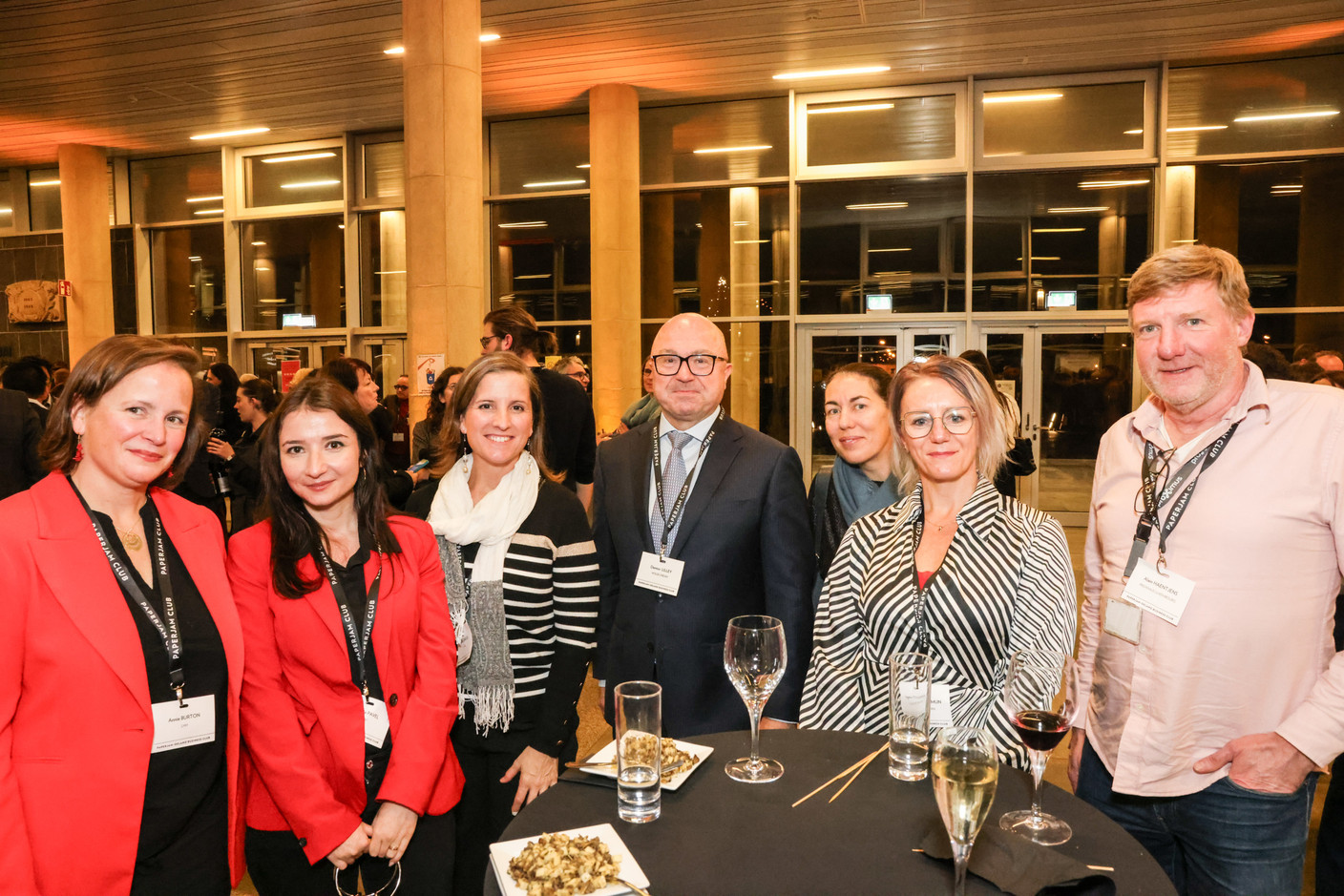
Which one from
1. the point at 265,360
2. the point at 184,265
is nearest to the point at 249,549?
the point at 265,360

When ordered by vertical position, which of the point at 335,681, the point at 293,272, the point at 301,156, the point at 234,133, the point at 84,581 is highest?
the point at 234,133

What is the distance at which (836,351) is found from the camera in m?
9.20

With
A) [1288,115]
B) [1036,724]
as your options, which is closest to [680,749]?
[1036,724]

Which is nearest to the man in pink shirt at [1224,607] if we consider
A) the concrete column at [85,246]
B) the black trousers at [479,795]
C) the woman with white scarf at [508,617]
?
the woman with white scarf at [508,617]

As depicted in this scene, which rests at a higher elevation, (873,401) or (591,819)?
(873,401)

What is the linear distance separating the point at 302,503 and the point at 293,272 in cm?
991

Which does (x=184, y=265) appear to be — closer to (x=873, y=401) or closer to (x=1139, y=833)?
(x=873, y=401)

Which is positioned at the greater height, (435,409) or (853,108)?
(853,108)

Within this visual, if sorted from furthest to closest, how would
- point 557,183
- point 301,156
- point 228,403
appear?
point 301,156, point 557,183, point 228,403

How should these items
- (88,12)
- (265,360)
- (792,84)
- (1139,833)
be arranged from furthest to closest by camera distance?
(265,360), (792,84), (88,12), (1139,833)

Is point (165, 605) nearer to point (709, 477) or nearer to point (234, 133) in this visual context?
point (709, 477)

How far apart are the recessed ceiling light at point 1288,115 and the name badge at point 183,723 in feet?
32.7

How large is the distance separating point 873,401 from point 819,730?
124 cm

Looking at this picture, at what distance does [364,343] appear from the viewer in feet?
34.4
